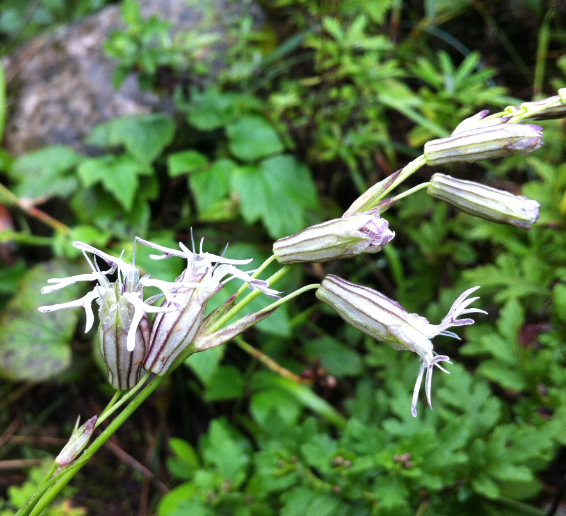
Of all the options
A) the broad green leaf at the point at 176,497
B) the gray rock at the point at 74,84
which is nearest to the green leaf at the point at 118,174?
Result: the gray rock at the point at 74,84

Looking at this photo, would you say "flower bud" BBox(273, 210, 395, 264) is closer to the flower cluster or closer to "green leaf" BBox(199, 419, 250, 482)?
the flower cluster

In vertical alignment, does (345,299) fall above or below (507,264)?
above

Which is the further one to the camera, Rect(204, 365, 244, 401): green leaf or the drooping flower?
Rect(204, 365, 244, 401): green leaf

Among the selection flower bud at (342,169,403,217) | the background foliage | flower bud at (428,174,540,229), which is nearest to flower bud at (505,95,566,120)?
flower bud at (428,174,540,229)

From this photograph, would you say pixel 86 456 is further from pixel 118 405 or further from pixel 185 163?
pixel 185 163

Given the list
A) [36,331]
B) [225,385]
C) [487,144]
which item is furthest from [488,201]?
[36,331]

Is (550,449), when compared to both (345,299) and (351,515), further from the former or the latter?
(345,299)

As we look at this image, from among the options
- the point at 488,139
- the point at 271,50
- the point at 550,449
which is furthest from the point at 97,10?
the point at 550,449
